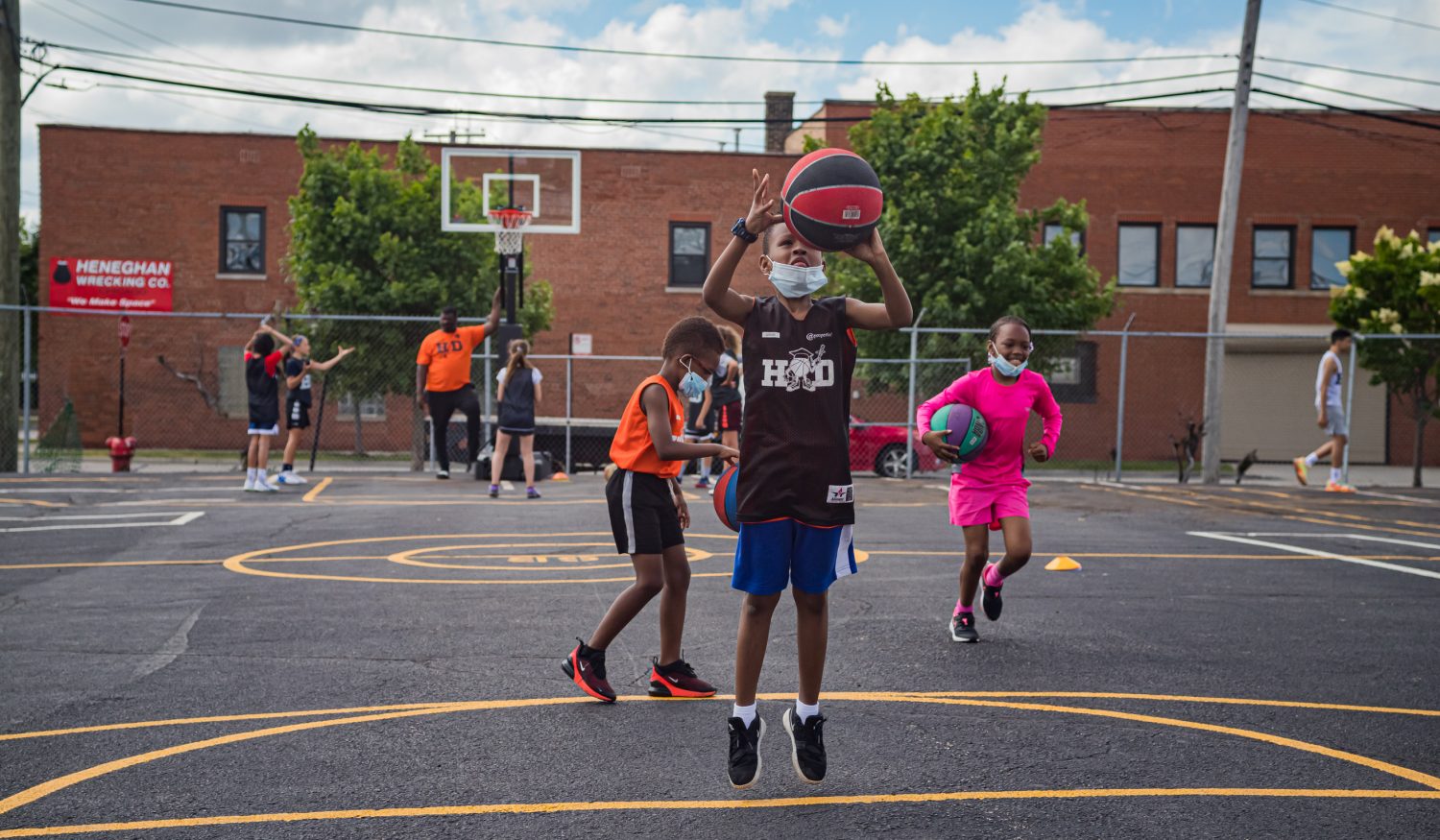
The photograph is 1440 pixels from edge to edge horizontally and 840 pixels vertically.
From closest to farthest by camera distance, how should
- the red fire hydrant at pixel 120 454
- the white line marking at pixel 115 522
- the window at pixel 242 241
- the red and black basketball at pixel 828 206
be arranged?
the red and black basketball at pixel 828 206, the white line marking at pixel 115 522, the red fire hydrant at pixel 120 454, the window at pixel 242 241

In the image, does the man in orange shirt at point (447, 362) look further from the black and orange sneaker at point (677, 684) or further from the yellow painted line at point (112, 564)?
the black and orange sneaker at point (677, 684)

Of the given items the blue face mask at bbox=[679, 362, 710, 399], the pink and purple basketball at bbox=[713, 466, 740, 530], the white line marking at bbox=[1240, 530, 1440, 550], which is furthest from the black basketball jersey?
the white line marking at bbox=[1240, 530, 1440, 550]

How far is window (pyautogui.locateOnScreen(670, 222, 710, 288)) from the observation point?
109ft

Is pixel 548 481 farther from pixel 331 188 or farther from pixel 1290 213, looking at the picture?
pixel 1290 213

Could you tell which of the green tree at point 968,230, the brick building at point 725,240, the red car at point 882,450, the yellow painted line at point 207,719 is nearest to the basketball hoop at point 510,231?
the red car at point 882,450

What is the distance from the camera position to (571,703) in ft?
18.8

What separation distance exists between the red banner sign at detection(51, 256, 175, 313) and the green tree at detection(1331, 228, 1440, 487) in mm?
26170

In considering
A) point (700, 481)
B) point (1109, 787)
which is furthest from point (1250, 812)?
point (700, 481)

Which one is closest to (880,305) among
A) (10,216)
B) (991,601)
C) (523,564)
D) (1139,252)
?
(991,601)

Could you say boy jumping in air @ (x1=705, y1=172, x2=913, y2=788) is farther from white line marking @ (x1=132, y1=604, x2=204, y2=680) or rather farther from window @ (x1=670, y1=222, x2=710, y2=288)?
window @ (x1=670, y1=222, x2=710, y2=288)

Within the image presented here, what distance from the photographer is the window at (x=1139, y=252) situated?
32906mm

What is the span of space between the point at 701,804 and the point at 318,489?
12.6 meters

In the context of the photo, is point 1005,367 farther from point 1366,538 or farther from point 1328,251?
point 1328,251

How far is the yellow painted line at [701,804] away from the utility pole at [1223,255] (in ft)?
56.0
